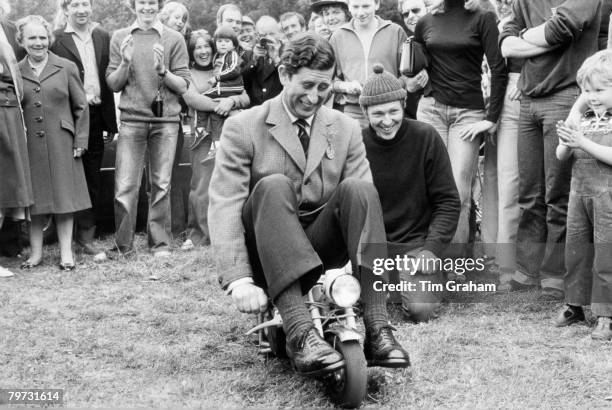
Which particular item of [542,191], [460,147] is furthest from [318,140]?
[460,147]

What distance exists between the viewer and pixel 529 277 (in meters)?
6.27

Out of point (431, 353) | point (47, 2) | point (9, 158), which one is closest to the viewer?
point (431, 353)

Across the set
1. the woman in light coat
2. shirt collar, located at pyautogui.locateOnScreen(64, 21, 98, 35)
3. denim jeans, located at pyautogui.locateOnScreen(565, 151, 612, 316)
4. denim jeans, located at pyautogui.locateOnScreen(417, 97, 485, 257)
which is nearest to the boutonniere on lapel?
denim jeans, located at pyautogui.locateOnScreen(565, 151, 612, 316)

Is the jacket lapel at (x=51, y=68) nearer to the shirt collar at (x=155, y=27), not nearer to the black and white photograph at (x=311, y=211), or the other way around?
the black and white photograph at (x=311, y=211)

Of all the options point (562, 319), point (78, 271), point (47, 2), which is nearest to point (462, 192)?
point (562, 319)

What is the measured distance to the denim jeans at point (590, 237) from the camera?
16.9 feet

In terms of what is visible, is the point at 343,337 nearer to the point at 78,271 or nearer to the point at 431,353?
the point at 431,353

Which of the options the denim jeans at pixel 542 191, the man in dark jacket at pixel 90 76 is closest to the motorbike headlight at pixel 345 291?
the denim jeans at pixel 542 191

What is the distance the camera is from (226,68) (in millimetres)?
8203

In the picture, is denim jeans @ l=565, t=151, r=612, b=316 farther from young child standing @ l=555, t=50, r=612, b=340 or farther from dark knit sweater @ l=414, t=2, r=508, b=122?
dark knit sweater @ l=414, t=2, r=508, b=122

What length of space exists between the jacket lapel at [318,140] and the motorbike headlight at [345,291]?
23.5 inches

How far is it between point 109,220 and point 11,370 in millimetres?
4059

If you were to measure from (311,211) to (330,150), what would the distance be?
308 mm

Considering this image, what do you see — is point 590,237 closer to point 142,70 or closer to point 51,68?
point 142,70
